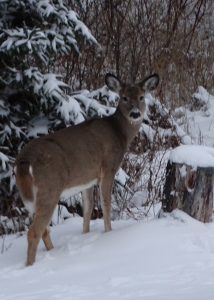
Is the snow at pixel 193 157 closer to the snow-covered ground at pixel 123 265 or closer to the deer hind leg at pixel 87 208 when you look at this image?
the snow-covered ground at pixel 123 265

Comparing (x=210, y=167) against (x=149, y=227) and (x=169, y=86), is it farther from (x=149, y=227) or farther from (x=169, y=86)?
(x=169, y=86)

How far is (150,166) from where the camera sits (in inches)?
340

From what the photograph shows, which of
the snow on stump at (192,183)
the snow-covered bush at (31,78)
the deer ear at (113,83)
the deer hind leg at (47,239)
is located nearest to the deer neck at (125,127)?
the deer ear at (113,83)

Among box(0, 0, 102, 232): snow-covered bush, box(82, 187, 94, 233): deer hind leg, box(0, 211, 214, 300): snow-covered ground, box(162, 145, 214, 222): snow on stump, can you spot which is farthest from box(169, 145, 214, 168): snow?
box(0, 0, 102, 232): snow-covered bush

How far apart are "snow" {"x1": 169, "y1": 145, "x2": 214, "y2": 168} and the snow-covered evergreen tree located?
6.26ft

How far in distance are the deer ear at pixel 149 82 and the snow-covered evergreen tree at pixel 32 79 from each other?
32.0 inches

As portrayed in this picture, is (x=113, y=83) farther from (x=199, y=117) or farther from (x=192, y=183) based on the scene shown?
(x=199, y=117)

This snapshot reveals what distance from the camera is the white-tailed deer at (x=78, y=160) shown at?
575 cm

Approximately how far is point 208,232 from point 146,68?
6947mm

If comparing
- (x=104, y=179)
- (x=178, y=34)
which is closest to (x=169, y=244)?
(x=104, y=179)

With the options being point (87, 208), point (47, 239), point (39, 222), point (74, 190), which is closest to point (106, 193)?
point (87, 208)

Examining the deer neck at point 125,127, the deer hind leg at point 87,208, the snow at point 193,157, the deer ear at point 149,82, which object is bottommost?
the deer hind leg at point 87,208

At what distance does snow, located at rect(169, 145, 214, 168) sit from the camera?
5781 millimetres

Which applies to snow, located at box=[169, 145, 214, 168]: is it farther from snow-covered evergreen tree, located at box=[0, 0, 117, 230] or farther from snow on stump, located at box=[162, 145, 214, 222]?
snow-covered evergreen tree, located at box=[0, 0, 117, 230]
